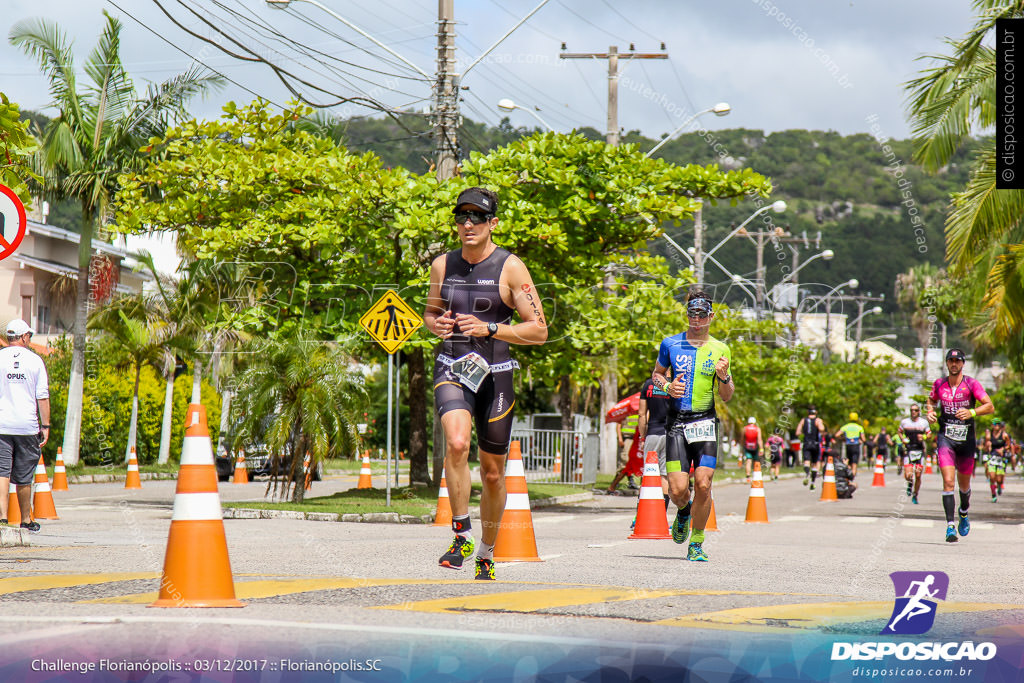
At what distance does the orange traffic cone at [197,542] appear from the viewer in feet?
17.6

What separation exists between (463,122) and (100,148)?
1117cm

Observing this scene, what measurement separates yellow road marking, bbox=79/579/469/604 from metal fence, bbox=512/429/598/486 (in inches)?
779

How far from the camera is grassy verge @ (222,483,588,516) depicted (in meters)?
17.6

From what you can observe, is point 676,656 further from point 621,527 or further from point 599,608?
point 621,527

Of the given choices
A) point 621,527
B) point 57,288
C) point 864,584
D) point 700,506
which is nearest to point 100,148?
point 57,288

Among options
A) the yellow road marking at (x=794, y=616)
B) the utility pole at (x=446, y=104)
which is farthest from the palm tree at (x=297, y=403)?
the yellow road marking at (x=794, y=616)

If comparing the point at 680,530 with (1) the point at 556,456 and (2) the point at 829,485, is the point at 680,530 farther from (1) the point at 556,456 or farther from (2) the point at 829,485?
(1) the point at 556,456

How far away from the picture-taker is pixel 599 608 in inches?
226

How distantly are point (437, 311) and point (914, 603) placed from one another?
3.19 m

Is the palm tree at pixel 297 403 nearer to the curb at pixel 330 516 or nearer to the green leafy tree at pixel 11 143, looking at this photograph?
the curb at pixel 330 516

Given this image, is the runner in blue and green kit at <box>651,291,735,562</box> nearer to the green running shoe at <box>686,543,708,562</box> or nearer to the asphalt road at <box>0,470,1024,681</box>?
the green running shoe at <box>686,543,708,562</box>

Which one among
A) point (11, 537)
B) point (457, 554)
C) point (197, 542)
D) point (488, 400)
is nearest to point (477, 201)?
point (488, 400)

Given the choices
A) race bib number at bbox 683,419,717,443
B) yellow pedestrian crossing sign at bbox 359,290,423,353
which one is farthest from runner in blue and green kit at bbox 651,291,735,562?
yellow pedestrian crossing sign at bbox 359,290,423,353

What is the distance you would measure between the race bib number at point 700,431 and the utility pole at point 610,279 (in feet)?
55.3
